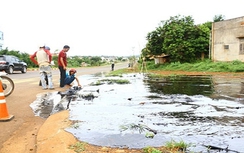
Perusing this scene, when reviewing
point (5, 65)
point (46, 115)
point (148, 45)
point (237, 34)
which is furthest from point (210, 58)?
point (46, 115)

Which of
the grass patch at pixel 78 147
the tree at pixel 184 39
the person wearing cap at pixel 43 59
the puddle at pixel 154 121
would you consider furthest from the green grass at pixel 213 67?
the grass patch at pixel 78 147

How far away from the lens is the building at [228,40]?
2450 centimetres

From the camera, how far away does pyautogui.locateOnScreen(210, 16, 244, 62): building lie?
24.5 meters

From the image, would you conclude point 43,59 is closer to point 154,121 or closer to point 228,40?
point 154,121

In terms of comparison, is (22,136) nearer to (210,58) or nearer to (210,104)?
(210,104)

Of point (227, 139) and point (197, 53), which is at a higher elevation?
point (197, 53)

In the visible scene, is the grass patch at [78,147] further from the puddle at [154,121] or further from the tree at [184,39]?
the tree at [184,39]

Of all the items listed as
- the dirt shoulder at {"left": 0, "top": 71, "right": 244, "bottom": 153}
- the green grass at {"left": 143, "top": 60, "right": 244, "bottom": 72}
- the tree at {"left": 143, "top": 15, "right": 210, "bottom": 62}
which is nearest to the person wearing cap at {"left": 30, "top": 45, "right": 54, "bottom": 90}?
the dirt shoulder at {"left": 0, "top": 71, "right": 244, "bottom": 153}

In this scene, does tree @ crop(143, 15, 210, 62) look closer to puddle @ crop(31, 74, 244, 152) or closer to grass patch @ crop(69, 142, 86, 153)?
puddle @ crop(31, 74, 244, 152)

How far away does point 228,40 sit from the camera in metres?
25.8

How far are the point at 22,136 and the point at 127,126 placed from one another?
180 centimetres

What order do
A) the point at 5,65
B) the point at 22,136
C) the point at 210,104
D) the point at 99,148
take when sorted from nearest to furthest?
the point at 99,148 → the point at 22,136 → the point at 210,104 → the point at 5,65

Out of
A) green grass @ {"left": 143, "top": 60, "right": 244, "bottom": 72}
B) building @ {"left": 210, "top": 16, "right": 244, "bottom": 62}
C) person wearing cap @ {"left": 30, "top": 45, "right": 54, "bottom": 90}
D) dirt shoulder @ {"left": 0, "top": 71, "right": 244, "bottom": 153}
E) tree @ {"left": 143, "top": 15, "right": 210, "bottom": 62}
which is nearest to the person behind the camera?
dirt shoulder @ {"left": 0, "top": 71, "right": 244, "bottom": 153}

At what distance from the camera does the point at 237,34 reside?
24.7 metres
